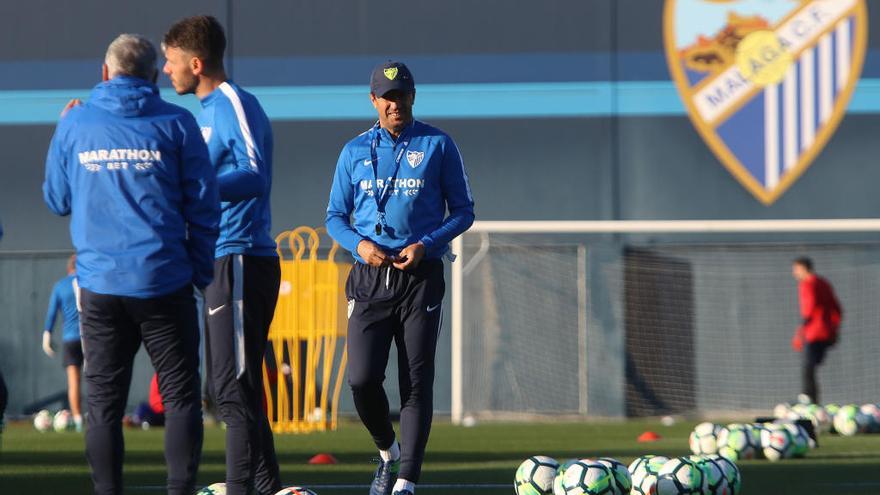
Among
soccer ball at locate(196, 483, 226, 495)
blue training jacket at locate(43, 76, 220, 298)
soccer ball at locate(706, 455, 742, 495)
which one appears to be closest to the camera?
blue training jacket at locate(43, 76, 220, 298)

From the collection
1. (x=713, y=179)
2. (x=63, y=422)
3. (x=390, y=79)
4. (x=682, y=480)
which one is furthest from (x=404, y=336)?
(x=713, y=179)

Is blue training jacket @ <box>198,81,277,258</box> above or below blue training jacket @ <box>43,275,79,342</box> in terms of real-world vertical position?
above

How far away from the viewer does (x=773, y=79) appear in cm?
1886

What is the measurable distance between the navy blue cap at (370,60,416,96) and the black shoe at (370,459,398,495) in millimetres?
1737

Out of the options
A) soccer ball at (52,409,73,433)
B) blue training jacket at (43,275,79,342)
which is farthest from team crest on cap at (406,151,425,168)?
→ blue training jacket at (43,275,79,342)

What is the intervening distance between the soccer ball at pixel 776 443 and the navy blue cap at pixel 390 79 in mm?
4570

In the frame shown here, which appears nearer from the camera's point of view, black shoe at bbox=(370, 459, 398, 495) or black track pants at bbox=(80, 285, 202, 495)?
black track pants at bbox=(80, 285, 202, 495)

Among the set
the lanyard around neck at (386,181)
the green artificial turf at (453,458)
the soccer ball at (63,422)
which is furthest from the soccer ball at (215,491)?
the soccer ball at (63,422)

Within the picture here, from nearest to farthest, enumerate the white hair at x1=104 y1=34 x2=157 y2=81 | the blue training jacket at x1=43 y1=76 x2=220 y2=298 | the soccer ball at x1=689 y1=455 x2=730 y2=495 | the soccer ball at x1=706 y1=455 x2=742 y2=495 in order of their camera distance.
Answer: the blue training jacket at x1=43 y1=76 x2=220 y2=298
the white hair at x1=104 y1=34 x2=157 y2=81
the soccer ball at x1=689 y1=455 x2=730 y2=495
the soccer ball at x1=706 y1=455 x2=742 y2=495

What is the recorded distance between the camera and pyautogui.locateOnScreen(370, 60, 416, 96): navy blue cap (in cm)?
654

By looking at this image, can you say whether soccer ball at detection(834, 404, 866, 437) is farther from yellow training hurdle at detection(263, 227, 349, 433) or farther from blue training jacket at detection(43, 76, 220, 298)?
blue training jacket at detection(43, 76, 220, 298)

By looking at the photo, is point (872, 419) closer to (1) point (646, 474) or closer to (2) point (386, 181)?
(1) point (646, 474)

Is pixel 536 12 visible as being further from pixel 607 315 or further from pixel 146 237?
pixel 146 237

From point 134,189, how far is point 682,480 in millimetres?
2854
